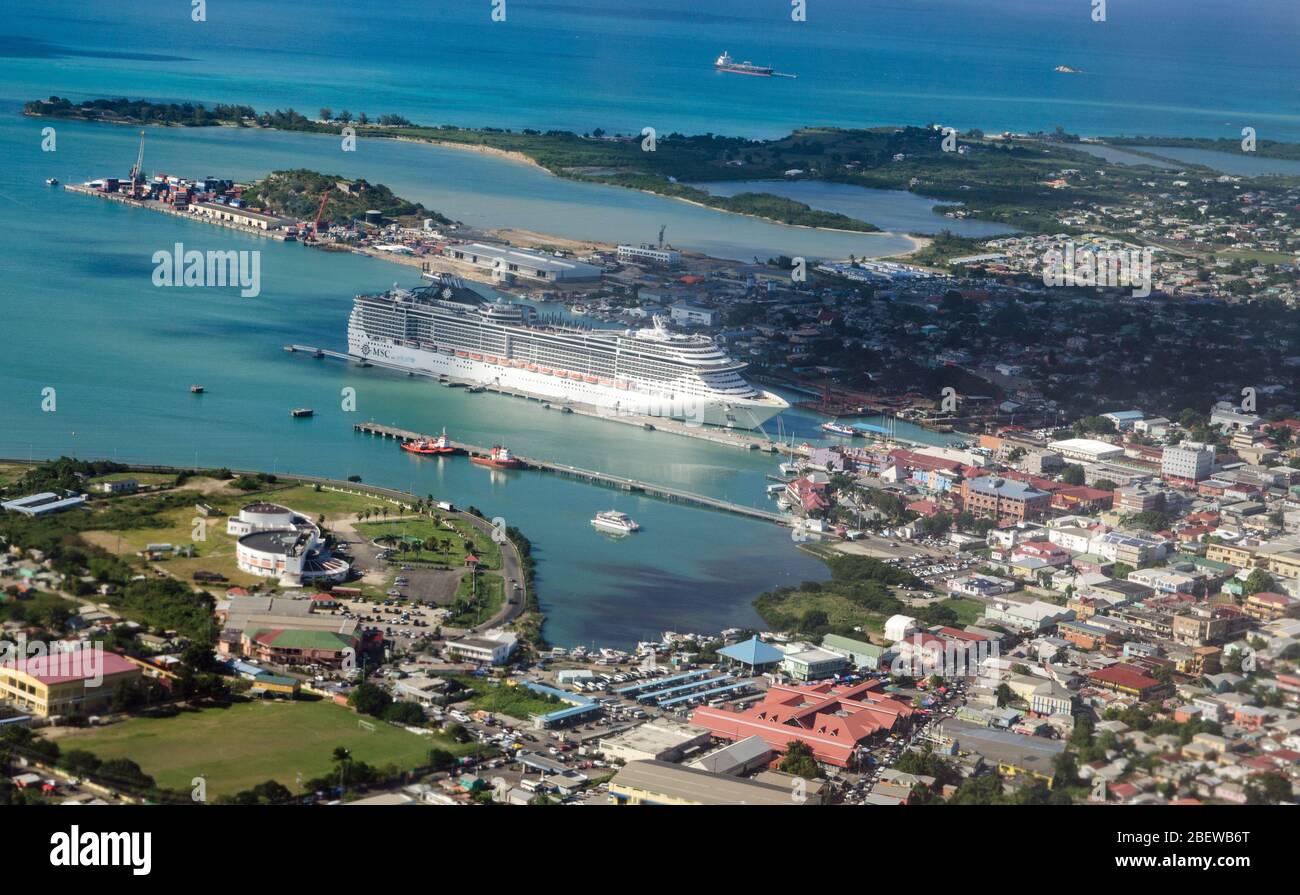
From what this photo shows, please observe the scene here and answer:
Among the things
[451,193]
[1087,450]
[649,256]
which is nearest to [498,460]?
[1087,450]

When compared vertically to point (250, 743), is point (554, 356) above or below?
above

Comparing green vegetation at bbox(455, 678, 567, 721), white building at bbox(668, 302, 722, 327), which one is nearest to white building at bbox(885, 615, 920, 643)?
green vegetation at bbox(455, 678, 567, 721)

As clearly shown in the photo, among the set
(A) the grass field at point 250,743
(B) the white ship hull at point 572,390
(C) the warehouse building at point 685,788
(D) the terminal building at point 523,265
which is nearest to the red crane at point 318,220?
(D) the terminal building at point 523,265

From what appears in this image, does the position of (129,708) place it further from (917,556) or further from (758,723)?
(917,556)

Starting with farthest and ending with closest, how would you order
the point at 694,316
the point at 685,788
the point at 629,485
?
the point at 694,316 → the point at 629,485 → the point at 685,788

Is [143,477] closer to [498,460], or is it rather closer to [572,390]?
[498,460]

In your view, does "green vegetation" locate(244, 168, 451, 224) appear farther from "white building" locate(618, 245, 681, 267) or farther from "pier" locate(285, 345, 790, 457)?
"pier" locate(285, 345, 790, 457)
